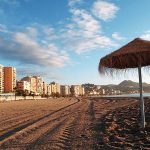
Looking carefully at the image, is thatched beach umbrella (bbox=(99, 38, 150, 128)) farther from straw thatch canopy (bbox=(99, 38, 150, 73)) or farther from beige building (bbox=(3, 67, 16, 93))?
beige building (bbox=(3, 67, 16, 93))

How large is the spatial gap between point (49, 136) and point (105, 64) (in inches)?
114

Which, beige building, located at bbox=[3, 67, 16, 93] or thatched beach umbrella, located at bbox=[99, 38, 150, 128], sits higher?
beige building, located at bbox=[3, 67, 16, 93]

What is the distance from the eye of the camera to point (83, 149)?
7500mm

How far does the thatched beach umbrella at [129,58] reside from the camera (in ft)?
29.4

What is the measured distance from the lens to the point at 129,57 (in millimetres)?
9445

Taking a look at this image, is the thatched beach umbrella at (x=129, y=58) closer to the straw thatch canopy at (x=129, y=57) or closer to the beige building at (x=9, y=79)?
the straw thatch canopy at (x=129, y=57)

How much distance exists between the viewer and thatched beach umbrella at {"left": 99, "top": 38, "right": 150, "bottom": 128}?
896 centimetres

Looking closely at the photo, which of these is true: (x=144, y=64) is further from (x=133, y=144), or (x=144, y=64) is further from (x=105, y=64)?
(x=133, y=144)

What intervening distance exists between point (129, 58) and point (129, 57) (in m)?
0.07

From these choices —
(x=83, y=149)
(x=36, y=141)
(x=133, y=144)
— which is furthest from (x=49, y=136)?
(x=133, y=144)

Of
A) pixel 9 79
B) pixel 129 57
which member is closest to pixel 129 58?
pixel 129 57

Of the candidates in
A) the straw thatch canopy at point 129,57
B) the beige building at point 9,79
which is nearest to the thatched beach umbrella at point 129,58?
the straw thatch canopy at point 129,57

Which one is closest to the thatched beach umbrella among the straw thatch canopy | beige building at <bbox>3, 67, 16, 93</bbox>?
the straw thatch canopy

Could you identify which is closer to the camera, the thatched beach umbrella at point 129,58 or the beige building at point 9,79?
the thatched beach umbrella at point 129,58
